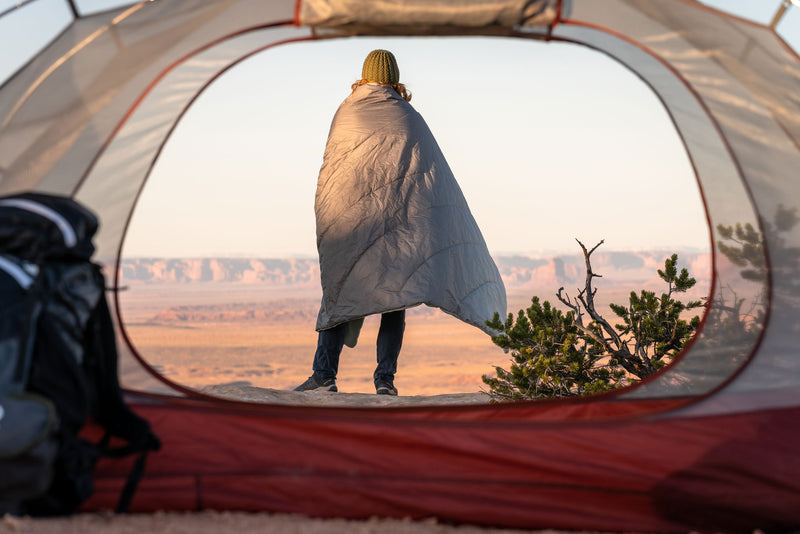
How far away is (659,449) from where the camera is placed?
1995mm

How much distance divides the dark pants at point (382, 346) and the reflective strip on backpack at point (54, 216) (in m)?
2.55

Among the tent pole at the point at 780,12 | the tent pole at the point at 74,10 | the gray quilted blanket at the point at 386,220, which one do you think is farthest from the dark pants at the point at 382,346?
the tent pole at the point at 780,12

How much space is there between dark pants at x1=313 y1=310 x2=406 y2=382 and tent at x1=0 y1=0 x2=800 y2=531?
1568 millimetres

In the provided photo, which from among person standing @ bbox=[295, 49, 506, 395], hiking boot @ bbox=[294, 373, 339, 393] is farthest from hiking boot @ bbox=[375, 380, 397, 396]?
hiking boot @ bbox=[294, 373, 339, 393]

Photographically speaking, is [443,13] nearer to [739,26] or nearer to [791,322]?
[739,26]

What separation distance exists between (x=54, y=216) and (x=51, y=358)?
0.35m

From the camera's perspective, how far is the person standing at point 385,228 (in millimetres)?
4133

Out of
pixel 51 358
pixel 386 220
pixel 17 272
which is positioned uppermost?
pixel 386 220

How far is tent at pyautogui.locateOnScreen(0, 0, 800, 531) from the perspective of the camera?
6.52ft

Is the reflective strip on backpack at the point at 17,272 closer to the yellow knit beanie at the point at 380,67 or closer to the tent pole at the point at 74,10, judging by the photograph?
the tent pole at the point at 74,10

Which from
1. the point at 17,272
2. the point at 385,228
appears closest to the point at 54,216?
the point at 17,272

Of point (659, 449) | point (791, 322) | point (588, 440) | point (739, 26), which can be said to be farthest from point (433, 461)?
point (739, 26)

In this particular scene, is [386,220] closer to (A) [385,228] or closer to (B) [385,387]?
(A) [385,228]

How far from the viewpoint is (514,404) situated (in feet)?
9.36
